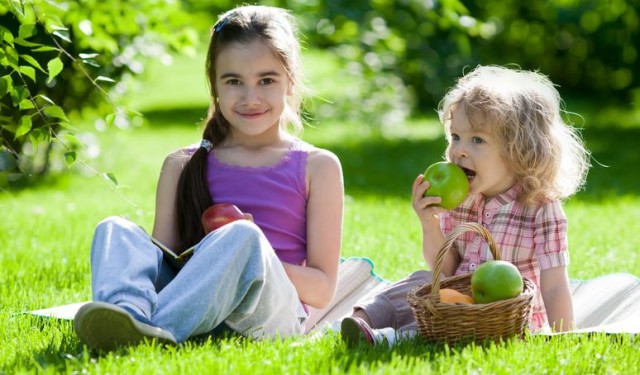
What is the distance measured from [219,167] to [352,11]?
539 centimetres

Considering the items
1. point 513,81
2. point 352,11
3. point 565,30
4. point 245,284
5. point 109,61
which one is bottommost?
point 245,284

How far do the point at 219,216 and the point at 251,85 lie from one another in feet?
1.84

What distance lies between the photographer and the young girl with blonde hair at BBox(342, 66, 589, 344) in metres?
3.73

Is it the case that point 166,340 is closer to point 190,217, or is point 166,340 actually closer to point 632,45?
point 190,217

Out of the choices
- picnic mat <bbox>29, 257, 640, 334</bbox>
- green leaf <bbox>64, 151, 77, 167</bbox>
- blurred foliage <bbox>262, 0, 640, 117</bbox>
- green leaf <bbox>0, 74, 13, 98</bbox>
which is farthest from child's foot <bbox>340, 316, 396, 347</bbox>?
blurred foliage <bbox>262, 0, 640, 117</bbox>

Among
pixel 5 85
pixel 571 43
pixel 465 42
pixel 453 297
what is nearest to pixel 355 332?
pixel 453 297

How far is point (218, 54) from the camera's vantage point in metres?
3.99

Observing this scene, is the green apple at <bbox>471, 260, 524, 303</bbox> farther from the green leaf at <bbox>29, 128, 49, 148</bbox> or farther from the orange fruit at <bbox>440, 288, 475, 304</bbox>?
the green leaf at <bbox>29, 128, 49, 148</bbox>

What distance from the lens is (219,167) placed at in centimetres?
408

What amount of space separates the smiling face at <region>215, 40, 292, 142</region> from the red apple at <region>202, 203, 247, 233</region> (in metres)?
0.37

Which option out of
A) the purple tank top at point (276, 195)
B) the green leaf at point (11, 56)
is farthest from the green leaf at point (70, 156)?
the purple tank top at point (276, 195)

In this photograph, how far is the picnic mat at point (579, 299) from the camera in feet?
13.7

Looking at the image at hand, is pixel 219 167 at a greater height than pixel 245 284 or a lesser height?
greater

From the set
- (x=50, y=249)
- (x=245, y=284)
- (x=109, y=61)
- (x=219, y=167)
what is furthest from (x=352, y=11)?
(x=245, y=284)
